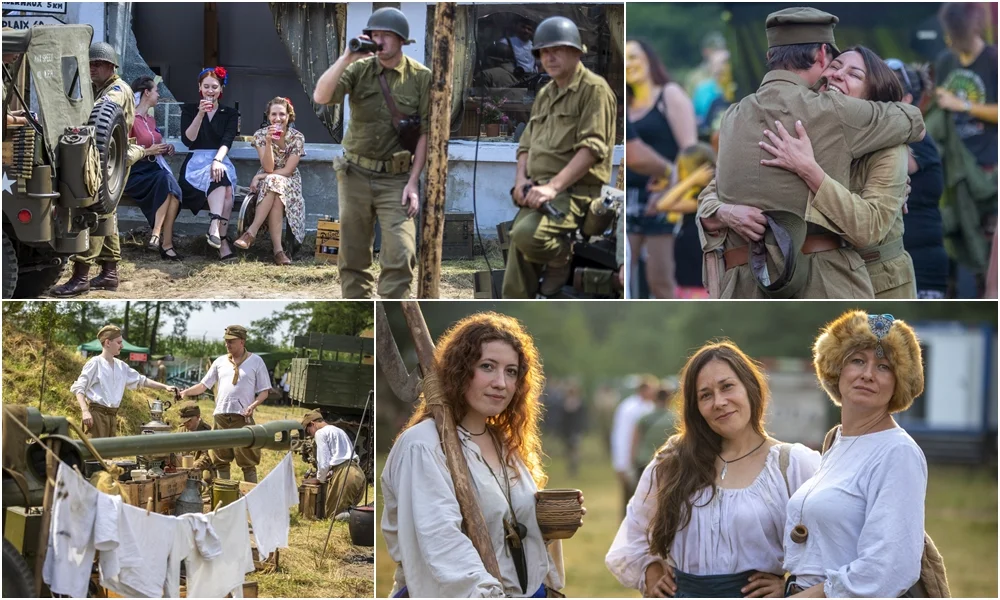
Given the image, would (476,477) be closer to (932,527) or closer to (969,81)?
(969,81)

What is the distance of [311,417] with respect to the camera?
5.72m

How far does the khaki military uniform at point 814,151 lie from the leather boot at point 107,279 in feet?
8.97

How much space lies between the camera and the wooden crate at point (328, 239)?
6.28 metres

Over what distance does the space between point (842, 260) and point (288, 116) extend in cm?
270

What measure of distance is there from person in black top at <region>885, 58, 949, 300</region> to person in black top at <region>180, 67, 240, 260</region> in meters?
3.94

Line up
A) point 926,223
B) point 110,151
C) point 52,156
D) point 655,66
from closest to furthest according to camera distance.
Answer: point 52,156 → point 110,151 → point 655,66 → point 926,223

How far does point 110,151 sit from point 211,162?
48cm

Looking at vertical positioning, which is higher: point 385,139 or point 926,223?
point 385,139

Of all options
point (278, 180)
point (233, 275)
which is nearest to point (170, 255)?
point (233, 275)

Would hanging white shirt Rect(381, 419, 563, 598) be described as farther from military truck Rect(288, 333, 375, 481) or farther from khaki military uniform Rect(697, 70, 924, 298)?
khaki military uniform Rect(697, 70, 924, 298)

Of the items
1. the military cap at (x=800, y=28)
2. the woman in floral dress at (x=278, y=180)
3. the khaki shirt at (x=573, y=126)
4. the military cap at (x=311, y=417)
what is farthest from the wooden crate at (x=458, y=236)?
the military cap at (x=800, y=28)

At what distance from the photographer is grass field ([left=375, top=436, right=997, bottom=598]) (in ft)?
30.0

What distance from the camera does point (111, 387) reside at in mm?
5516

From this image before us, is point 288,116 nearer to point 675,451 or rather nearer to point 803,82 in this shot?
point 803,82
